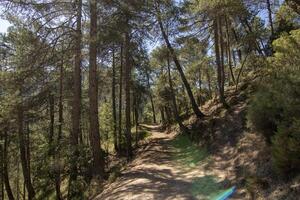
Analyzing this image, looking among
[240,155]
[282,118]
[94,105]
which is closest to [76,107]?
[94,105]

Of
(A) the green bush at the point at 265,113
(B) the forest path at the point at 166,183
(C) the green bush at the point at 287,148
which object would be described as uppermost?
(A) the green bush at the point at 265,113

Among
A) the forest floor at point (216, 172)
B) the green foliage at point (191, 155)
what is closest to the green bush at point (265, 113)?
the forest floor at point (216, 172)

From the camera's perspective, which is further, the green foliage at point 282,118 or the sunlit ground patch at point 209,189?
the sunlit ground patch at point 209,189

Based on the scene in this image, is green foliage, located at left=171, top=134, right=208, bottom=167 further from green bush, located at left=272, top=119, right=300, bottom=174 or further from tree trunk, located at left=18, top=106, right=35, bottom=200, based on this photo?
tree trunk, located at left=18, top=106, right=35, bottom=200

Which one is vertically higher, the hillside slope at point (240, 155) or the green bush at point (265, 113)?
the green bush at point (265, 113)

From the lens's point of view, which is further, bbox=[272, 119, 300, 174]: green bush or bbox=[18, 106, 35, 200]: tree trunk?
bbox=[18, 106, 35, 200]: tree trunk

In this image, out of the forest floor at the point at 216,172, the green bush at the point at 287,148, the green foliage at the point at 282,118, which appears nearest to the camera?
the green bush at the point at 287,148

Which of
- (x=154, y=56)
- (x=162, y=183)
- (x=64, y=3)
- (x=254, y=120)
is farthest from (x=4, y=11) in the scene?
(x=154, y=56)

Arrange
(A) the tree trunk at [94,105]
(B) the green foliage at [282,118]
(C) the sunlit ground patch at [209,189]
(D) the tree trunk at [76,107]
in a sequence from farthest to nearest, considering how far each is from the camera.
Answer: (D) the tree trunk at [76,107], (A) the tree trunk at [94,105], (C) the sunlit ground patch at [209,189], (B) the green foliage at [282,118]

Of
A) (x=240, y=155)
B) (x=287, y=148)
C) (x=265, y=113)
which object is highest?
(x=265, y=113)

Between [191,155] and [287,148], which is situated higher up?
[287,148]

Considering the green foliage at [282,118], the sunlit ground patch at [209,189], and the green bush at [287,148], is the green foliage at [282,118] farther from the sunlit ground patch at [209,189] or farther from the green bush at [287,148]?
the sunlit ground patch at [209,189]

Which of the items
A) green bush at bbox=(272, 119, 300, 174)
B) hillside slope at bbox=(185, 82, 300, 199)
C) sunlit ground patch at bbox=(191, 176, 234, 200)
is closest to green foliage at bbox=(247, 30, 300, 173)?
green bush at bbox=(272, 119, 300, 174)

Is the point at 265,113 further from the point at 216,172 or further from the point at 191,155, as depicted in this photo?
the point at 191,155
